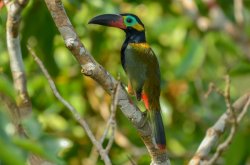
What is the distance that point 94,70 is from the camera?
2.61m

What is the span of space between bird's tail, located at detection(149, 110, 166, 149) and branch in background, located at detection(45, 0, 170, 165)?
0.13 metres

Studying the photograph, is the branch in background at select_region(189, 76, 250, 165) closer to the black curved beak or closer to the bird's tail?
the bird's tail

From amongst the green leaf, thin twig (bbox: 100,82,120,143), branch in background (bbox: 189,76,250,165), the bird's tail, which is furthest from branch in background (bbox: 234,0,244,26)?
thin twig (bbox: 100,82,120,143)

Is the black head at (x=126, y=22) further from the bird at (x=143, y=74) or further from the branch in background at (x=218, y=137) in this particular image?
the branch in background at (x=218, y=137)

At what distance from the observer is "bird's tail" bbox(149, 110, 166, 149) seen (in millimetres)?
3059

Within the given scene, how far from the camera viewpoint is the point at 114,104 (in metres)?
2.58

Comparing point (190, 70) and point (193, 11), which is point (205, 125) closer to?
point (190, 70)

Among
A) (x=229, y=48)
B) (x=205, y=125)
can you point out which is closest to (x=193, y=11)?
(x=229, y=48)

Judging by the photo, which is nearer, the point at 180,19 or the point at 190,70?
the point at 190,70

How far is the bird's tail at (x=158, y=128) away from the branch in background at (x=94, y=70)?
0.13m

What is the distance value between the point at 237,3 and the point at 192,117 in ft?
3.18

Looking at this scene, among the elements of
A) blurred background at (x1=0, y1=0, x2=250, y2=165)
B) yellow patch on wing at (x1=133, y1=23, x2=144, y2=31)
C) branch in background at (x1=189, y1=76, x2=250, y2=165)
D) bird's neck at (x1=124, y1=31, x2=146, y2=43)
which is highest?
yellow patch on wing at (x1=133, y1=23, x2=144, y2=31)

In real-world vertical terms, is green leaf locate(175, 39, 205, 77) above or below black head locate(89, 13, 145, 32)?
below

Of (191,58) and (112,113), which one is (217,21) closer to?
(191,58)
